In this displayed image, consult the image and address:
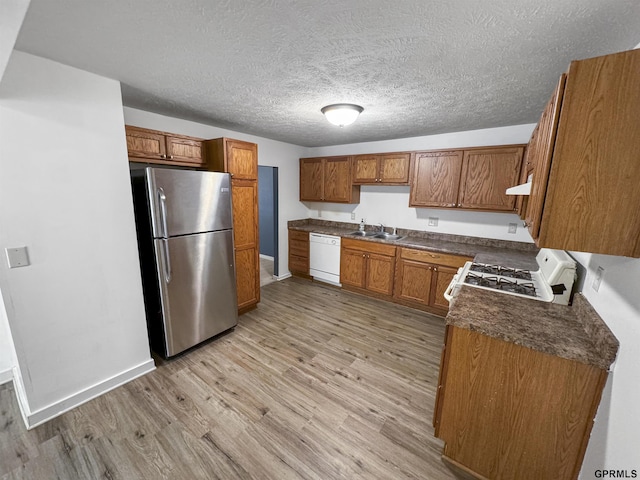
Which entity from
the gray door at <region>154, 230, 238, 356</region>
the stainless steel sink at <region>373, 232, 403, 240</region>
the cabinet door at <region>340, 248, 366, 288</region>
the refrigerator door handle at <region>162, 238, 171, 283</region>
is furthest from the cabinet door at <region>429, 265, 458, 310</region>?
the refrigerator door handle at <region>162, 238, 171, 283</region>

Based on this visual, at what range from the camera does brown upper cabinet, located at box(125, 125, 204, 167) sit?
7.64 feet

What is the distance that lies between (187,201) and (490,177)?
10.8 ft

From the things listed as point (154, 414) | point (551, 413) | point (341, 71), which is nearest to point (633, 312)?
point (551, 413)

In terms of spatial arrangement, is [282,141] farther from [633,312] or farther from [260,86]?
[633,312]

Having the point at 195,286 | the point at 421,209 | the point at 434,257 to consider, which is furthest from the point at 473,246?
the point at 195,286

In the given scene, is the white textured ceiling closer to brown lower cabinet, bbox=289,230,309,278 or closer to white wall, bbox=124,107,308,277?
white wall, bbox=124,107,308,277

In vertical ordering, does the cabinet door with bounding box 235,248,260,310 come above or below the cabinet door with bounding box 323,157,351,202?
below

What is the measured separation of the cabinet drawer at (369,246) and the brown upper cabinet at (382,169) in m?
0.91

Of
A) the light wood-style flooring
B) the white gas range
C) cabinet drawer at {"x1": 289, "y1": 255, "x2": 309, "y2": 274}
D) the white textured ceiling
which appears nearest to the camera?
the white textured ceiling

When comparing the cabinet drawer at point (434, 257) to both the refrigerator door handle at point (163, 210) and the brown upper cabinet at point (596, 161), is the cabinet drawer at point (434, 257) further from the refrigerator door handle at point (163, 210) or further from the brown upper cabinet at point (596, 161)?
the refrigerator door handle at point (163, 210)

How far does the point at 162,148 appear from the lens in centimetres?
253

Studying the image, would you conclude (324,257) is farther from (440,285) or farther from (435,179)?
(435,179)

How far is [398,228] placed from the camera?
3.97m

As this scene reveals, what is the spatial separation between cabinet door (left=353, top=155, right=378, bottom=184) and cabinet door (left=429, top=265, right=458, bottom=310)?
158 centimetres
